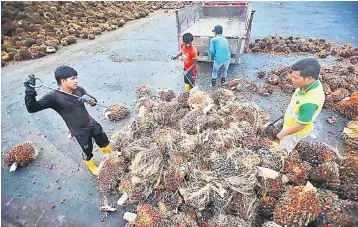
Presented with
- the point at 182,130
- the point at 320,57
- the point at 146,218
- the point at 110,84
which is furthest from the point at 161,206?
the point at 320,57

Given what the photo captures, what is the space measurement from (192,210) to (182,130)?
1445 mm

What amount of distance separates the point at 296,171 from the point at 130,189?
99.2 inches

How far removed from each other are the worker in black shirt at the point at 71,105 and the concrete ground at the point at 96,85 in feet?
2.63

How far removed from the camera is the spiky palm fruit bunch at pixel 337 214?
2.80 m

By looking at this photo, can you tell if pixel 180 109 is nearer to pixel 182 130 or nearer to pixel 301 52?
pixel 182 130

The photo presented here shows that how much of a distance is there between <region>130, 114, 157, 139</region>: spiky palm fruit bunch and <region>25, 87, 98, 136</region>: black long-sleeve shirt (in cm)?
79

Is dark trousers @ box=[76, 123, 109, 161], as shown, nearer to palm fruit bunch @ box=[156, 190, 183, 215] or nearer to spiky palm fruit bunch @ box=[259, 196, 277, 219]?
palm fruit bunch @ box=[156, 190, 183, 215]

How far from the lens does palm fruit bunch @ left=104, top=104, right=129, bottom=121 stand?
5.93 metres

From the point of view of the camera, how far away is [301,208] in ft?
9.54

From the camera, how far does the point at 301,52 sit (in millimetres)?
9250

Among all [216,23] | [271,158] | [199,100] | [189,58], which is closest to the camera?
[271,158]

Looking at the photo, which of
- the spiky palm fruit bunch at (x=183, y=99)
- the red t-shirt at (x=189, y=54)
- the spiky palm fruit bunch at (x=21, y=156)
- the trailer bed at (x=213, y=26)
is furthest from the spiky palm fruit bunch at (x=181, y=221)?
the trailer bed at (x=213, y=26)

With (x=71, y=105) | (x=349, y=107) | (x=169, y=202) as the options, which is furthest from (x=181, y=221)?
(x=349, y=107)

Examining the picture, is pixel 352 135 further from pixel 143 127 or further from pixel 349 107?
pixel 143 127
